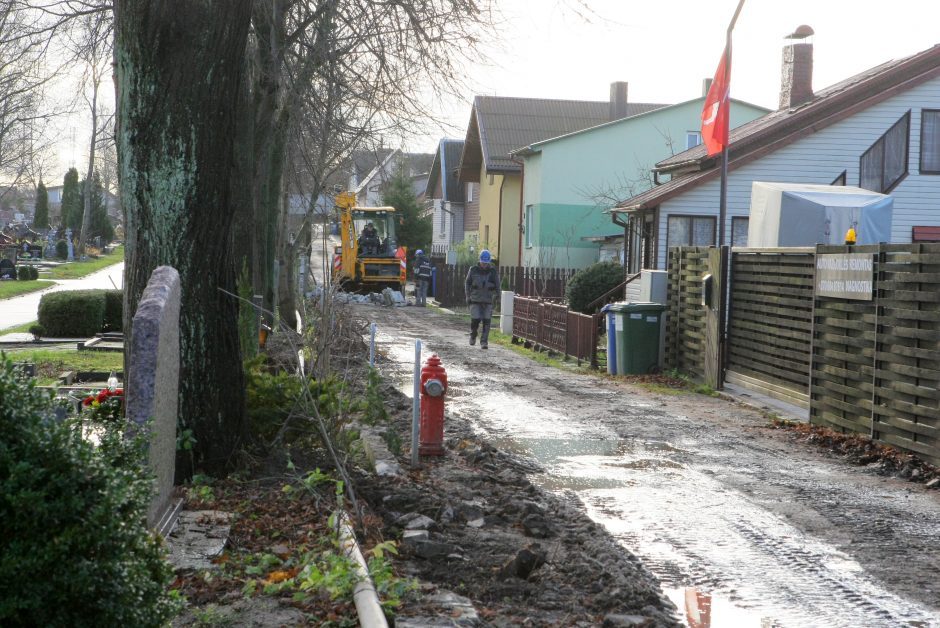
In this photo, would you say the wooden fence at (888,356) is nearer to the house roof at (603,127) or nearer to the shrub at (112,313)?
the shrub at (112,313)

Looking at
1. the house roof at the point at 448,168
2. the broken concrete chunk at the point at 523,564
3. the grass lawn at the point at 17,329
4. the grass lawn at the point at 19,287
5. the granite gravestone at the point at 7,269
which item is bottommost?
the grass lawn at the point at 17,329

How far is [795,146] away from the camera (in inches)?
1100

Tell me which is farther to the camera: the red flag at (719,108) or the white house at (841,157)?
the white house at (841,157)

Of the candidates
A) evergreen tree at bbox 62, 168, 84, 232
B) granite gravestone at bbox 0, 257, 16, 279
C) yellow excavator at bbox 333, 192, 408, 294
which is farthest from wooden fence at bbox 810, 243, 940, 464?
evergreen tree at bbox 62, 168, 84, 232

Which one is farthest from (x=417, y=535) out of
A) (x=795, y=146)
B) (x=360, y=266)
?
(x=360, y=266)

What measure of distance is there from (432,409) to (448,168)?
52425 mm

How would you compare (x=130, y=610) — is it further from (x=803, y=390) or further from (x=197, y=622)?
(x=803, y=390)

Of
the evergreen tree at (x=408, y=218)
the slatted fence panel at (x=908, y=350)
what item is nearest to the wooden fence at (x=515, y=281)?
the evergreen tree at (x=408, y=218)

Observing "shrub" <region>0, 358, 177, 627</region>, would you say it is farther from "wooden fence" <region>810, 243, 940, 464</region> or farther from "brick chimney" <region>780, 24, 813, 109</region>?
"brick chimney" <region>780, 24, 813, 109</region>

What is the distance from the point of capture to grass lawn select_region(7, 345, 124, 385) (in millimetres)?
15188

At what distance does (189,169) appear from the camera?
744cm

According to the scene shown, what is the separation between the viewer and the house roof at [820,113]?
2711 cm

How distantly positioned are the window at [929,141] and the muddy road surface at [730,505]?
15135 mm

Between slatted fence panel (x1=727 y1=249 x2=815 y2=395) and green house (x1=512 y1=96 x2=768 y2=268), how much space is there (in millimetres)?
25632
